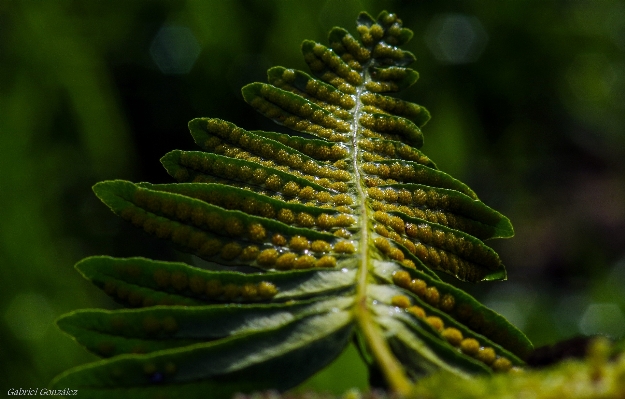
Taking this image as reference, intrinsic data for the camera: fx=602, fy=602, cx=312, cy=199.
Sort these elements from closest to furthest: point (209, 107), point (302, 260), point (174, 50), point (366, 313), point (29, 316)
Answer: point (366, 313)
point (302, 260)
point (29, 316)
point (209, 107)
point (174, 50)

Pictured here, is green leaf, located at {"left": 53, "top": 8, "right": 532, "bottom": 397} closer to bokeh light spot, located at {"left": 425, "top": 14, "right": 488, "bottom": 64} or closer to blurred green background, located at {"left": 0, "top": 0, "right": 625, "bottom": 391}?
blurred green background, located at {"left": 0, "top": 0, "right": 625, "bottom": 391}

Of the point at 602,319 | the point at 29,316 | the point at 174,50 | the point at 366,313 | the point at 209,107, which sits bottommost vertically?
the point at 602,319

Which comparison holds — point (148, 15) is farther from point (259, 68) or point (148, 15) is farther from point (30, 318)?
point (30, 318)

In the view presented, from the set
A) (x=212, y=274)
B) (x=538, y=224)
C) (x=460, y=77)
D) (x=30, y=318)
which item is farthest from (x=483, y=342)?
(x=538, y=224)

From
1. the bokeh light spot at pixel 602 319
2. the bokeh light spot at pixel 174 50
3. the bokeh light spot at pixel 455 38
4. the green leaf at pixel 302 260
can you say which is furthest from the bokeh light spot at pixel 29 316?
the bokeh light spot at pixel 602 319

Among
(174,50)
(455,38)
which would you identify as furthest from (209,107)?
(455,38)

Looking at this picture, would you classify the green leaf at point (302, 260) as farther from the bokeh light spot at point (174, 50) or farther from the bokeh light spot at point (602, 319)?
the bokeh light spot at point (602, 319)

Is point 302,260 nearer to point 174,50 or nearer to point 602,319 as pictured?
point 174,50
